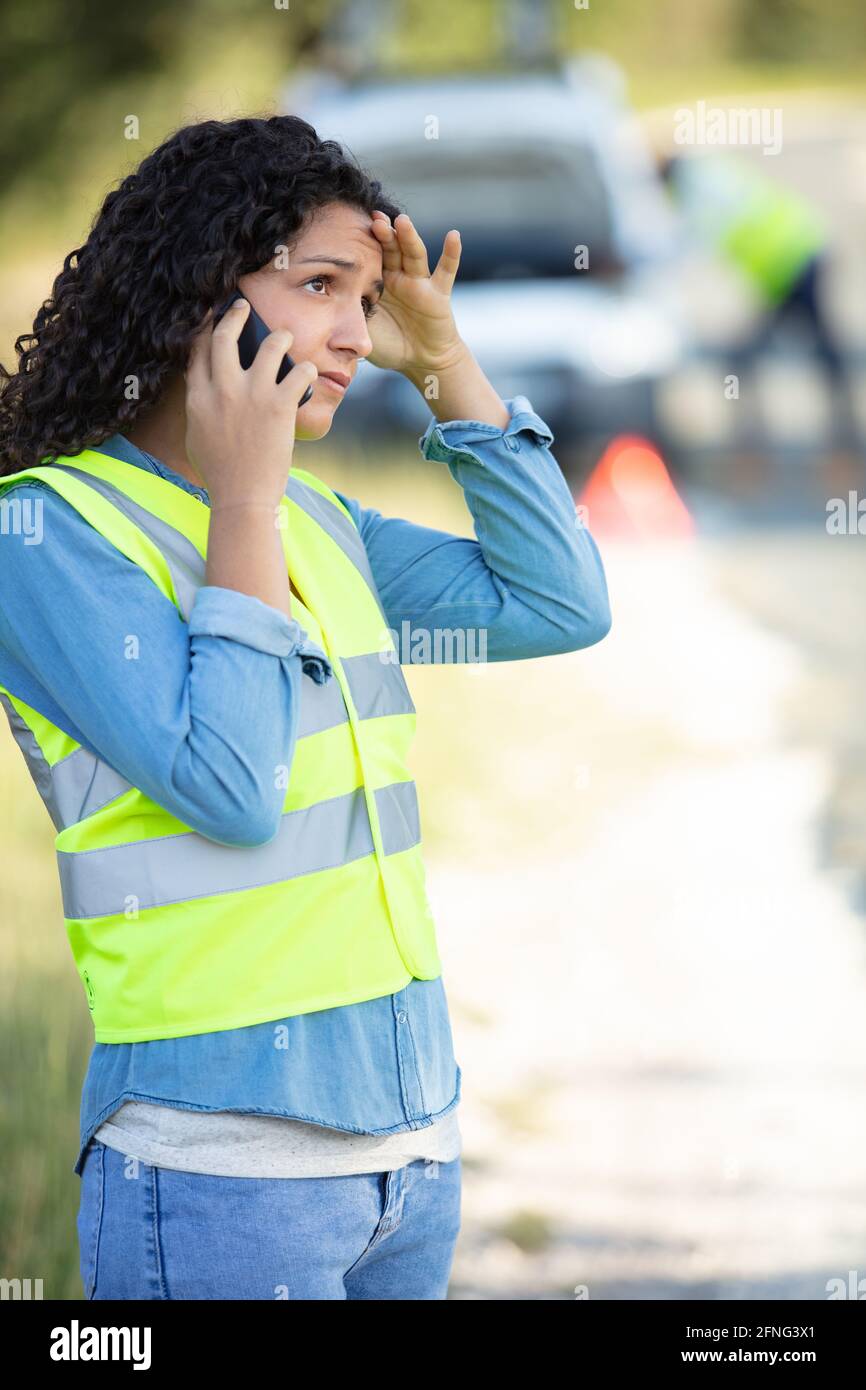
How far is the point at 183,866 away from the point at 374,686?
0.32 metres

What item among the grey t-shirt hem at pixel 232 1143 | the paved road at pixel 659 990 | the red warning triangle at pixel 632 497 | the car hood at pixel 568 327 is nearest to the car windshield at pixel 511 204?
the car hood at pixel 568 327

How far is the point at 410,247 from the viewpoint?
7.21ft

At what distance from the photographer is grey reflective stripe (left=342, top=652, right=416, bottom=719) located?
204cm

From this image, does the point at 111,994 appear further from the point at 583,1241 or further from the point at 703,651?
the point at 703,651

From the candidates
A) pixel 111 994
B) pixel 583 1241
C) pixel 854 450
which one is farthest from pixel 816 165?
pixel 111 994

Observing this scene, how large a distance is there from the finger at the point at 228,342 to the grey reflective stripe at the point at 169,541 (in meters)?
0.15

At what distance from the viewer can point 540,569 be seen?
2.30m

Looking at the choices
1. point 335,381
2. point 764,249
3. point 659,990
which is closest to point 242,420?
point 335,381

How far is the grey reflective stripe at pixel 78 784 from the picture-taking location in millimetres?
1884

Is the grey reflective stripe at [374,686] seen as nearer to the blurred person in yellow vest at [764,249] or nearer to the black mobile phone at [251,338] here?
Result: the black mobile phone at [251,338]

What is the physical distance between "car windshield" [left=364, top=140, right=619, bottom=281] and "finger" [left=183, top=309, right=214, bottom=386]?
862 cm

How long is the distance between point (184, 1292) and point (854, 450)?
11.3 m

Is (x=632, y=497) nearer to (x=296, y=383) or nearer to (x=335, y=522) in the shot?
(x=335, y=522)

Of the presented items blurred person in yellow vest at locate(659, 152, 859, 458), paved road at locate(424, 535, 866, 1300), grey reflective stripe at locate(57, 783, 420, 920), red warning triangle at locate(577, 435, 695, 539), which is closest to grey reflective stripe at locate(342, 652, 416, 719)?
grey reflective stripe at locate(57, 783, 420, 920)
